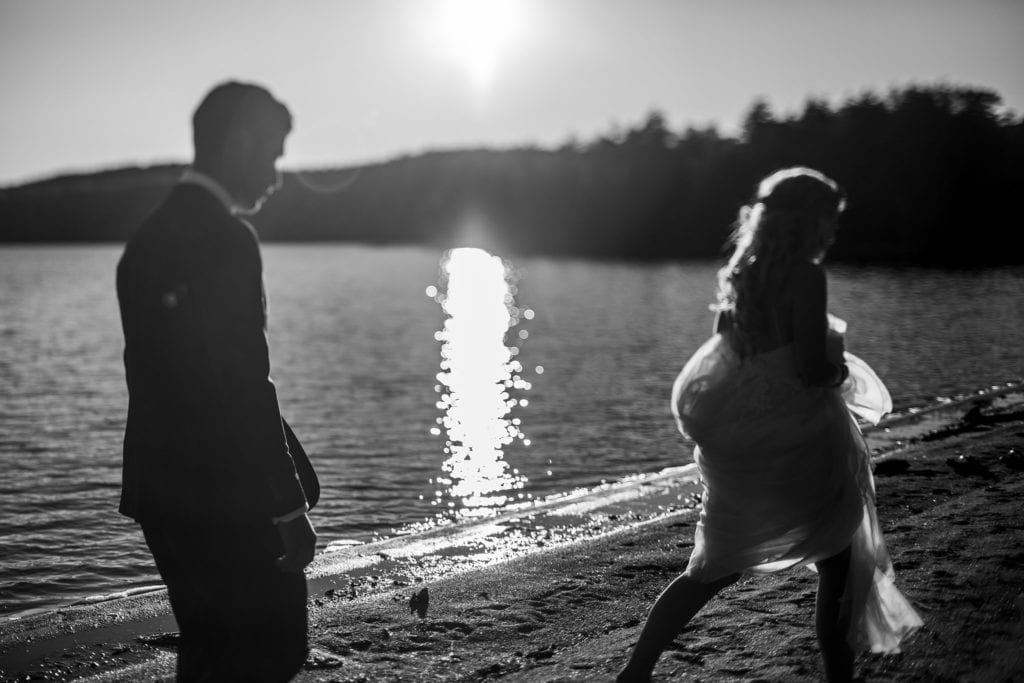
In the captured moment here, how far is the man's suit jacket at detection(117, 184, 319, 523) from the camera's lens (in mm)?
2521

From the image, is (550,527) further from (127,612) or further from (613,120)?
(613,120)

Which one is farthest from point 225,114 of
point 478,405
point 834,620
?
point 478,405

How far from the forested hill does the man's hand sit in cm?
7584

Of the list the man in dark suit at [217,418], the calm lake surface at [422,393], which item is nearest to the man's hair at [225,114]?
the man in dark suit at [217,418]

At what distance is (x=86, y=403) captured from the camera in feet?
59.4

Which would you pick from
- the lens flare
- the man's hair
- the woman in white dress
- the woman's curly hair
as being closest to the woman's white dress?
the woman in white dress

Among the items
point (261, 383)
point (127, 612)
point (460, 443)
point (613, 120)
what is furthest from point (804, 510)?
point (613, 120)

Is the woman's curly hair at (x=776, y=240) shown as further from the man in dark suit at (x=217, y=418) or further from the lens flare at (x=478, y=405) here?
the lens flare at (x=478, y=405)

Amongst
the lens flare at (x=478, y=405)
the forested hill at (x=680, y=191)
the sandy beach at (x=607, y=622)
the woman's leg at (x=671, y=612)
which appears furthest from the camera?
the forested hill at (x=680, y=191)

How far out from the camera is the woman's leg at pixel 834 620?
3834 mm

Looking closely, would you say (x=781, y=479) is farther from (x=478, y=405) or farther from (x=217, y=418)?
(x=478, y=405)

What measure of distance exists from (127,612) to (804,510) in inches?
177

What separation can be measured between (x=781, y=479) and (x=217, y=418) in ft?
6.73

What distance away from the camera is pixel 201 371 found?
2.55 m
